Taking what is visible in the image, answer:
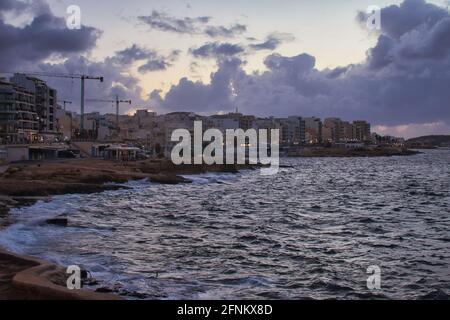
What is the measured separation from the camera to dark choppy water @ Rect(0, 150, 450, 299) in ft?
57.0

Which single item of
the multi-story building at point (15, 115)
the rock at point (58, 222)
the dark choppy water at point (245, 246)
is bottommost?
the dark choppy water at point (245, 246)

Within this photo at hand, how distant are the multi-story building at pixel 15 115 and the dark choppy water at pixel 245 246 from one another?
77.7 metres

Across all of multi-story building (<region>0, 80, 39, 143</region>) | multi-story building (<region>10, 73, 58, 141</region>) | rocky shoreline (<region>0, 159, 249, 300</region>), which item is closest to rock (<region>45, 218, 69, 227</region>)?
rocky shoreline (<region>0, 159, 249, 300</region>)

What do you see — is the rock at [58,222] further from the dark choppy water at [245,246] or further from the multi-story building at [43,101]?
the multi-story building at [43,101]

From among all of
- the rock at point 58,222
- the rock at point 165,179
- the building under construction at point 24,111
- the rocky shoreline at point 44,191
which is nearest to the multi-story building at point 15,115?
the building under construction at point 24,111

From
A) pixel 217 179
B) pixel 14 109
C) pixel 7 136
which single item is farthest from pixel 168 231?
pixel 14 109

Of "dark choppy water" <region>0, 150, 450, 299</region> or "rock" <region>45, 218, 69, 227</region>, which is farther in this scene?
"rock" <region>45, 218, 69, 227</region>

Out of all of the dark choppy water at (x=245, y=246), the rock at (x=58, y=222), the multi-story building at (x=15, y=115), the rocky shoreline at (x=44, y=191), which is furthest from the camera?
the multi-story building at (x=15, y=115)

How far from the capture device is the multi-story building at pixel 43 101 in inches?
5723

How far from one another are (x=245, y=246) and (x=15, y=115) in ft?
364

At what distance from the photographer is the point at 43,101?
155 metres

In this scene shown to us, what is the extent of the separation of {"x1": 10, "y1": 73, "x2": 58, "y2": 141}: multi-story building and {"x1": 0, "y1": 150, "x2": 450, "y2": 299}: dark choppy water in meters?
106

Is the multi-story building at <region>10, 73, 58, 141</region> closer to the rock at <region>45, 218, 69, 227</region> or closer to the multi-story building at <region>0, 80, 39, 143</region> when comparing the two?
the multi-story building at <region>0, 80, 39, 143</region>

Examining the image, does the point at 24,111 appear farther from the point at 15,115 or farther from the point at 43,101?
the point at 43,101
